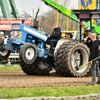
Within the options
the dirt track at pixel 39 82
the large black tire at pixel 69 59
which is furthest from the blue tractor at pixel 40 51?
the dirt track at pixel 39 82

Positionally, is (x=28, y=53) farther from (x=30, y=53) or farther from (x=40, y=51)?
(x=40, y=51)

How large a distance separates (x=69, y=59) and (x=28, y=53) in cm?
162

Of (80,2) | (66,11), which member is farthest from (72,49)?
(66,11)

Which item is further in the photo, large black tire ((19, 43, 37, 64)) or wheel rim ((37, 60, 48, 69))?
wheel rim ((37, 60, 48, 69))

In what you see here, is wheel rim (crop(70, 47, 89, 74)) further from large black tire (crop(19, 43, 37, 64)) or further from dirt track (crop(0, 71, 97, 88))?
large black tire (crop(19, 43, 37, 64))

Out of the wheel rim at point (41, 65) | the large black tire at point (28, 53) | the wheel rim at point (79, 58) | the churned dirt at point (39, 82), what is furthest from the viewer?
the wheel rim at point (41, 65)

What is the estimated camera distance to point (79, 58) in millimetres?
12539

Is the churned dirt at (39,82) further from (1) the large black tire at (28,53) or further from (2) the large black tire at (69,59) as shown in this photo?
(1) the large black tire at (28,53)

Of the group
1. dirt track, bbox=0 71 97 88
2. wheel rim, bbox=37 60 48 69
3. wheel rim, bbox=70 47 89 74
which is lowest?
dirt track, bbox=0 71 97 88

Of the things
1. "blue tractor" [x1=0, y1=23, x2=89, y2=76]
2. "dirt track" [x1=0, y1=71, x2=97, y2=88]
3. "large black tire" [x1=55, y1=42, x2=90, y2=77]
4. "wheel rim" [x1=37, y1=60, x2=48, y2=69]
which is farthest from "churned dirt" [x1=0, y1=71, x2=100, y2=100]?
"wheel rim" [x1=37, y1=60, x2=48, y2=69]

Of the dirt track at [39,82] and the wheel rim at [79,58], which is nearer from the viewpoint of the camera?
the dirt track at [39,82]

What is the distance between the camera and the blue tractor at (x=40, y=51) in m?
11.7

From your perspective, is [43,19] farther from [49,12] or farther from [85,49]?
[85,49]

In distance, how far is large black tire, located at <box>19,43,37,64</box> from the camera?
1159 centimetres
